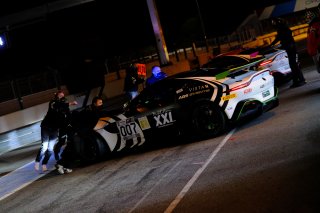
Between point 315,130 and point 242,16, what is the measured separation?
133ft

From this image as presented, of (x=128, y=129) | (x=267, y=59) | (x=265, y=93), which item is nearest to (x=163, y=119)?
(x=128, y=129)

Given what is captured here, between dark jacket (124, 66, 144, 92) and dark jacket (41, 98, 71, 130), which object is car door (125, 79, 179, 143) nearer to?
dark jacket (41, 98, 71, 130)

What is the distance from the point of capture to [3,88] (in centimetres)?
2200

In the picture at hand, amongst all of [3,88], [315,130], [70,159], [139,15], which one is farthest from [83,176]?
[139,15]

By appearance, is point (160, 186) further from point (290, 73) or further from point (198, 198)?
point (290, 73)

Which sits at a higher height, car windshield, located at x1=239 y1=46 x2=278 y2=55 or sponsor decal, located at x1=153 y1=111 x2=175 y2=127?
car windshield, located at x1=239 y1=46 x2=278 y2=55

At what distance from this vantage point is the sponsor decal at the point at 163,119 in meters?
9.17

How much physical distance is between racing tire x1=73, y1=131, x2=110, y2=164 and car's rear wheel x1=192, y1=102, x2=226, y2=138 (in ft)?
7.03

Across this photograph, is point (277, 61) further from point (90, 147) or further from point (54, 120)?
point (54, 120)

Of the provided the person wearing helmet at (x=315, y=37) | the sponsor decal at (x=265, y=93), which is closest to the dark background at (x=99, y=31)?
the person wearing helmet at (x=315, y=37)

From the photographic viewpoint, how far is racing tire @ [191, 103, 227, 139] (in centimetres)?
884

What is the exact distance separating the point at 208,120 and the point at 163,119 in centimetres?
96

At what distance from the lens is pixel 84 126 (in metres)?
9.97

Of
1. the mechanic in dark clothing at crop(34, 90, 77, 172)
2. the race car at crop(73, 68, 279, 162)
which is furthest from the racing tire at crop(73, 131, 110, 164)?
the mechanic in dark clothing at crop(34, 90, 77, 172)
